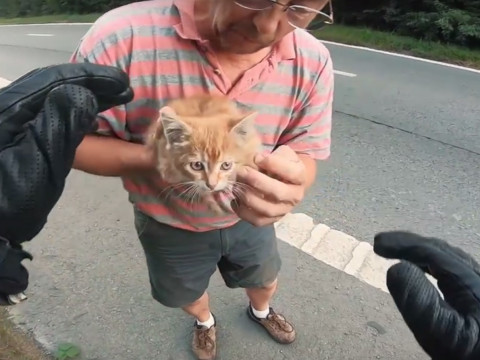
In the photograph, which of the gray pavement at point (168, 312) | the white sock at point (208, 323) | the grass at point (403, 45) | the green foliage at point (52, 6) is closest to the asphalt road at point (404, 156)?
the gray pavement at point (168, 312)

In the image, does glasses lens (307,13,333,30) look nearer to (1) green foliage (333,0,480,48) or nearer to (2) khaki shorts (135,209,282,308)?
(2) khaki shorts (135,209,282,308)

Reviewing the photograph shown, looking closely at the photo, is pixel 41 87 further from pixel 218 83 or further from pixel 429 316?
pixel 429 316

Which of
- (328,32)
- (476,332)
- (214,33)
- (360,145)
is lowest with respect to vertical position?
(328,32)

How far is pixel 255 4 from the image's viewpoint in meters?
1.33

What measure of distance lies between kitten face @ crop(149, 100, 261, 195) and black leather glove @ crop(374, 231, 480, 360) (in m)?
0.55

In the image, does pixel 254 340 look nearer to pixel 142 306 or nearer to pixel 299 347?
pixel 299 347

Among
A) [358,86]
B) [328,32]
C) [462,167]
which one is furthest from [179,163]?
[328,32]

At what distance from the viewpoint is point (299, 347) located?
258 centimetres

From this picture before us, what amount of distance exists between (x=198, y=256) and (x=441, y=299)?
38.7 inches

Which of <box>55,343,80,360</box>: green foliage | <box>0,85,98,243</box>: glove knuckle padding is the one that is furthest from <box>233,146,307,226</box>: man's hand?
<box>55,343,80,360</box>: green foliage

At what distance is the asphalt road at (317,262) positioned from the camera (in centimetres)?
262

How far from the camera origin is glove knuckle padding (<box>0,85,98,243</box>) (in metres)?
1.21

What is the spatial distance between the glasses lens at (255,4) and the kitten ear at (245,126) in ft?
0.90

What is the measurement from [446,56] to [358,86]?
2.90 meters
